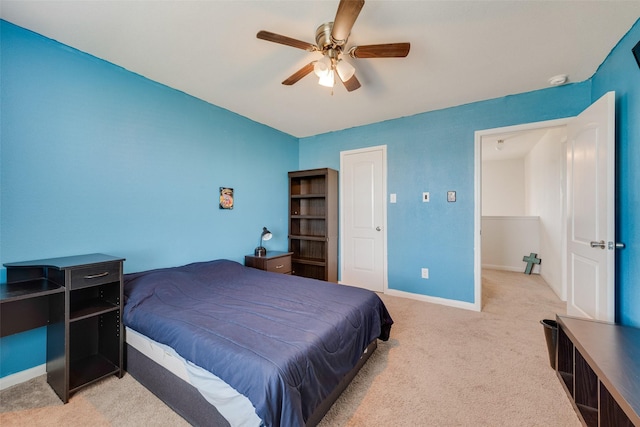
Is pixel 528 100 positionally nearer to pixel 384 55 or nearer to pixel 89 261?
pixel 384 55

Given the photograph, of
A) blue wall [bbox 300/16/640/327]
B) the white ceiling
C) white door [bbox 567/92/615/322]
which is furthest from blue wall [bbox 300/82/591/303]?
white door [bbox 567/92/615/322]

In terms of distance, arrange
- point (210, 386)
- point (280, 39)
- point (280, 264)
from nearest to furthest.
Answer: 1. point (210, 386)
2. point (280, 39)
3. point (280, 264)

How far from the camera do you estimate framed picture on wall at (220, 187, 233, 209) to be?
3.04m

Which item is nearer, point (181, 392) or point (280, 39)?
point (181, 392)

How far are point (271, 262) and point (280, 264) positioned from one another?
0.18m

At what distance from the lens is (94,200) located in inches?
80.6

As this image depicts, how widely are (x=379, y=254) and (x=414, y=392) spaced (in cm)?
213

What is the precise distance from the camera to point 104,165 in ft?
6.90

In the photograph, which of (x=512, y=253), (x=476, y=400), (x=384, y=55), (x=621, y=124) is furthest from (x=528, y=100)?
(x=512, y=253)

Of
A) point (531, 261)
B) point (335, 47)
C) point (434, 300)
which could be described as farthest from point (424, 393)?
point (531, 261)

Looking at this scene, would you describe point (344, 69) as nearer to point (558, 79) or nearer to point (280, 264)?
point (558, 79)

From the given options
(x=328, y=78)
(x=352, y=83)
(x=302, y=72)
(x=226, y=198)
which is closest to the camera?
(x=328, y=78)

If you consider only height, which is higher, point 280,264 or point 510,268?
point 280,264

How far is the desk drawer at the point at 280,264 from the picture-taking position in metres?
3.22
